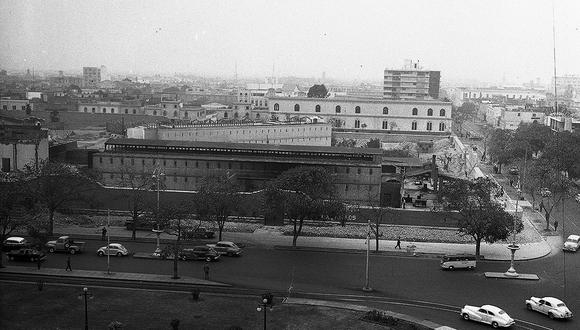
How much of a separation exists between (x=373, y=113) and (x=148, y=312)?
34292 mm

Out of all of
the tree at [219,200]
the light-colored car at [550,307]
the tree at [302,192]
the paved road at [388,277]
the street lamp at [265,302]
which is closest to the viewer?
the street lamp at [265,302]

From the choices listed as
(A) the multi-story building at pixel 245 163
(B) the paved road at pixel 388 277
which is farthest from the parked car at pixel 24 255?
(A) the multi-story building at pixel 245 163

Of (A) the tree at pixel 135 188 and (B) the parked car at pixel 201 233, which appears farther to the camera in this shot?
(A) the tree at pixel 135 188

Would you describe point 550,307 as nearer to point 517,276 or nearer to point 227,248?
point 517,276

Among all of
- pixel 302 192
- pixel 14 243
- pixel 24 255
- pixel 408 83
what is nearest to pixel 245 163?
pixel 302 192

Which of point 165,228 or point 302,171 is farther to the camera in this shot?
point 302,171

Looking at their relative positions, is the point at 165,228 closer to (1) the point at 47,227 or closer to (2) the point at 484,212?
(1) the point at 47,227

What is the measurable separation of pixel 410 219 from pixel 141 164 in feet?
28.8

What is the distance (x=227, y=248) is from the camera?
47.5ft

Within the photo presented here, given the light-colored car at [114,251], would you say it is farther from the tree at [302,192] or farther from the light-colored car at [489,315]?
the light-colored car at [489,315]

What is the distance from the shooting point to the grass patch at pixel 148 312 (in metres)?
10.1

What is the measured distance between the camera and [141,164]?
20734 millimetres

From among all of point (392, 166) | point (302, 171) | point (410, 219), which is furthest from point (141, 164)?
point (392, 166)

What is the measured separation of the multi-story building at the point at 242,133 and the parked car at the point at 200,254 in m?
13.8
